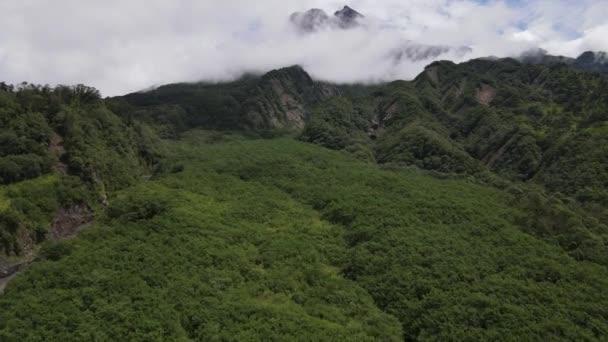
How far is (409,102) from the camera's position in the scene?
653 ft

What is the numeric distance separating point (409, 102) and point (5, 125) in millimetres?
154737

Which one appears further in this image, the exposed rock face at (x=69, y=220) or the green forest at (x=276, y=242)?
the exposed rock face at (x=69, y=220)

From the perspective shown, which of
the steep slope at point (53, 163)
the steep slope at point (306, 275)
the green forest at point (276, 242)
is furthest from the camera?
the steep slope at point (53, 163)

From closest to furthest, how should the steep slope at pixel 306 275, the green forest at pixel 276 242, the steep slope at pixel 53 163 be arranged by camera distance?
the steep slope at pixel 306 275, the green forest at pixel 276 242, the steep slope at pixel 53 163

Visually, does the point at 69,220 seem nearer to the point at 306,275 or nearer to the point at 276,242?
the point at 276,242

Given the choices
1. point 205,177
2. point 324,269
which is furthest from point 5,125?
point 324,269

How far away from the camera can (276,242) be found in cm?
7219

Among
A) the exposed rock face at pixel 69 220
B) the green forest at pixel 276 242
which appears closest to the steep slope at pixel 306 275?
the green forest at pixel 276 242

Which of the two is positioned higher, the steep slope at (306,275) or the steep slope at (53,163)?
the steep slope at (53,163)

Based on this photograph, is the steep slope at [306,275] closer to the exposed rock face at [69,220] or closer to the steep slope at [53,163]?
the exposed rock face at [69,220]

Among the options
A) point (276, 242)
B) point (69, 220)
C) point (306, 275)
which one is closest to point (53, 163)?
point (69, 220)

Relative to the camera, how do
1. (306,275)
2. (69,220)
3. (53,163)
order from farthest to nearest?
(53,163)
(69,220)
(306,275)

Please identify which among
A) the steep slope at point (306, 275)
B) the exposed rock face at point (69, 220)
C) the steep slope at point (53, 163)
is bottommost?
the steep slope at point (306, 275)

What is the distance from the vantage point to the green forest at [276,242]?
166 feet
